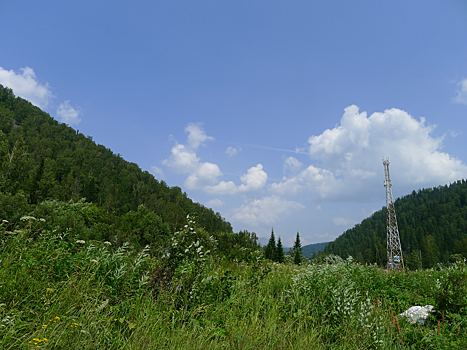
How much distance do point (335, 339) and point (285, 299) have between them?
1155mm

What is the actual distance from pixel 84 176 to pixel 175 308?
12351 cm

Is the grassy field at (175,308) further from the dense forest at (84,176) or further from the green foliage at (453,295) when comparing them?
the dense forest at (84,176)

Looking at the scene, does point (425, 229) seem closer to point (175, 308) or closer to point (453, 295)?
point (453, 295)

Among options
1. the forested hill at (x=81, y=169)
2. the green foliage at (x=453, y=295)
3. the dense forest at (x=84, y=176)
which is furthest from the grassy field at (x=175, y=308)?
the forested hill at (x=81, y=169)

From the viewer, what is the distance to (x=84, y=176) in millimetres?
109125

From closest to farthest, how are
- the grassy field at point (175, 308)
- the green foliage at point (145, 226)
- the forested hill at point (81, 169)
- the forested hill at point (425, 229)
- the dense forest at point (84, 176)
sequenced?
the grassy field at point (175, 308) < the green foliage at point (145, 226) < the dense forest at point (84, 176) < the forested hill at point (81, 169) < the forested hill at point (425, 229)

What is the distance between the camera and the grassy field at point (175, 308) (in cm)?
256

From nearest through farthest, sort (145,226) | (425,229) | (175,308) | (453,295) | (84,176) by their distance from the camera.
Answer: (175,308), (453,295), (145,226), (84,176), (425,229)

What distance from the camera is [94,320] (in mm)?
2666

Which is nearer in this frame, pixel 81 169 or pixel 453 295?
pixel 453 295

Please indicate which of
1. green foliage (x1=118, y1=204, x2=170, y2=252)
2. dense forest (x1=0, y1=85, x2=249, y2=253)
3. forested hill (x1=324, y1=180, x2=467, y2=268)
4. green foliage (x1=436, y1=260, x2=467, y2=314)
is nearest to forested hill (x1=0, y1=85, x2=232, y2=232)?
dense forest (x1=0, y1=85, x2=249, y2=253)

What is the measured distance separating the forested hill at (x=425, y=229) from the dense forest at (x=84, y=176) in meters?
71.2

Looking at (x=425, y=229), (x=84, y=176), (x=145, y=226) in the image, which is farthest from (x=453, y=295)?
(x=425, y=229)

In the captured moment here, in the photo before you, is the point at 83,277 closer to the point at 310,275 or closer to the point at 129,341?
the point at 129,341
